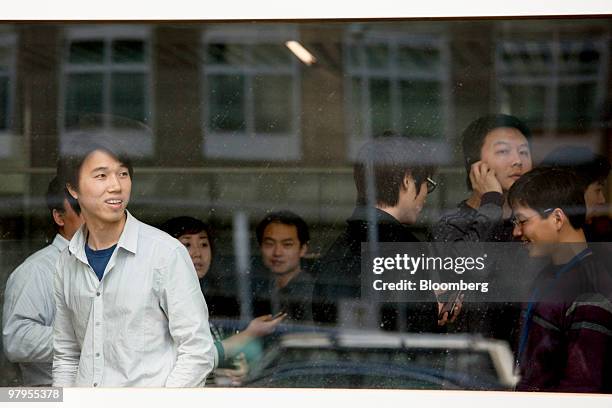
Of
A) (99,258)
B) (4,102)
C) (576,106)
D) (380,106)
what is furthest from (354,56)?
(4,102)

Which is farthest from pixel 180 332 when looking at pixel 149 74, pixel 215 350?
pixel 149 74

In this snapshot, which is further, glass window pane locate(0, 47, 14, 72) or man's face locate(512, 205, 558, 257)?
glass window pane locate(0, 47, 14, 72)

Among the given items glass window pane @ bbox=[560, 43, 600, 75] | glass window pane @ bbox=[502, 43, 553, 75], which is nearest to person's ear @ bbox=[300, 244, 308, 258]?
glass window pane @ bbox=[502, 43, 553, 75]

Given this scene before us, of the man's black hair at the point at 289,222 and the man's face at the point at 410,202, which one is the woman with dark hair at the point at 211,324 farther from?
the man's face at the point at 410,202

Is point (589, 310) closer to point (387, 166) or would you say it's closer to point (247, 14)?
point (387, 166)

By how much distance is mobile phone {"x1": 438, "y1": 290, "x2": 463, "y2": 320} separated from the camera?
3.83m

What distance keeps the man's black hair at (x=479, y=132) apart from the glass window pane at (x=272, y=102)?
62 cm

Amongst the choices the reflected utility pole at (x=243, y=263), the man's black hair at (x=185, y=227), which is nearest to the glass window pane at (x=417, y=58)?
the reflected utility pole at (x=243, y=263)

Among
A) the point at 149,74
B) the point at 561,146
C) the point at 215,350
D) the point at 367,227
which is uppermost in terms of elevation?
the point at 149,74

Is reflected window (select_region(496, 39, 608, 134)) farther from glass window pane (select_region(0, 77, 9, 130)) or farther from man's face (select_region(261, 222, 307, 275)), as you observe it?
glass window pane (select_region(0, 77, 9, 130))

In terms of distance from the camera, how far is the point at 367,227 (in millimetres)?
3855

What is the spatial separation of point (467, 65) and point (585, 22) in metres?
0.43

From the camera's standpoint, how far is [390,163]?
12.7ft

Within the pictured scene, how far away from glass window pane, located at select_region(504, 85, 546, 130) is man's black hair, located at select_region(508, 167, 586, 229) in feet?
0.56
